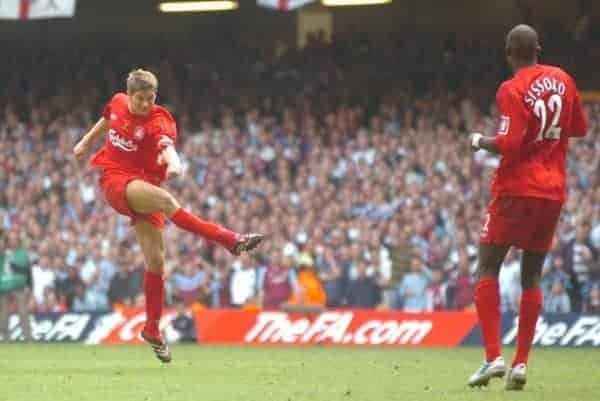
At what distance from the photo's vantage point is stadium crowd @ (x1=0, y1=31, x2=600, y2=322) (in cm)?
2239

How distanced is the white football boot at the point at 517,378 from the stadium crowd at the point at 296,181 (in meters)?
11.5

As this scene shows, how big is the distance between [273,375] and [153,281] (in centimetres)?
151

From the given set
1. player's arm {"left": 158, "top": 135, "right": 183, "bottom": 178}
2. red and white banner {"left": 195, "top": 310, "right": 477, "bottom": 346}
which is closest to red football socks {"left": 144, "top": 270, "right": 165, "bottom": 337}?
player's arm {"left": 158, "top": 135, "right": 183, "bottom": 178}

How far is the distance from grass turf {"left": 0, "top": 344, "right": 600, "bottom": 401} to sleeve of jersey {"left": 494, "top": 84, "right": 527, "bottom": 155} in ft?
4.99

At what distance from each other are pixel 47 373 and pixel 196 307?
961 cm

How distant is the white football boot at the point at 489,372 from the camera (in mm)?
9930

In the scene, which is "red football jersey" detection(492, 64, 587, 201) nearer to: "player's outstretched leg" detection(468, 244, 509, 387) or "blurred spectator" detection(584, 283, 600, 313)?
"player's outstretched leg" detection(468, 244, 509, 387)

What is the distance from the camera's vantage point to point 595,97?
27.2 m

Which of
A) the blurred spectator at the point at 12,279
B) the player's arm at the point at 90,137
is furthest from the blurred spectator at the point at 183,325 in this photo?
the player's arm at the point at 90,137

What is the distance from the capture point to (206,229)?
11789 millimetres

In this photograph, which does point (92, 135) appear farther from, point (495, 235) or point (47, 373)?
point (495, 235)

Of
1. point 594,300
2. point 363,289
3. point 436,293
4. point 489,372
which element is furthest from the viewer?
point 363,289

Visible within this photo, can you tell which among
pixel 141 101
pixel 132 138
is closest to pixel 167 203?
pixel 132 138

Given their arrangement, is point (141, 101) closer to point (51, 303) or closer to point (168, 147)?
point (168, 147)
